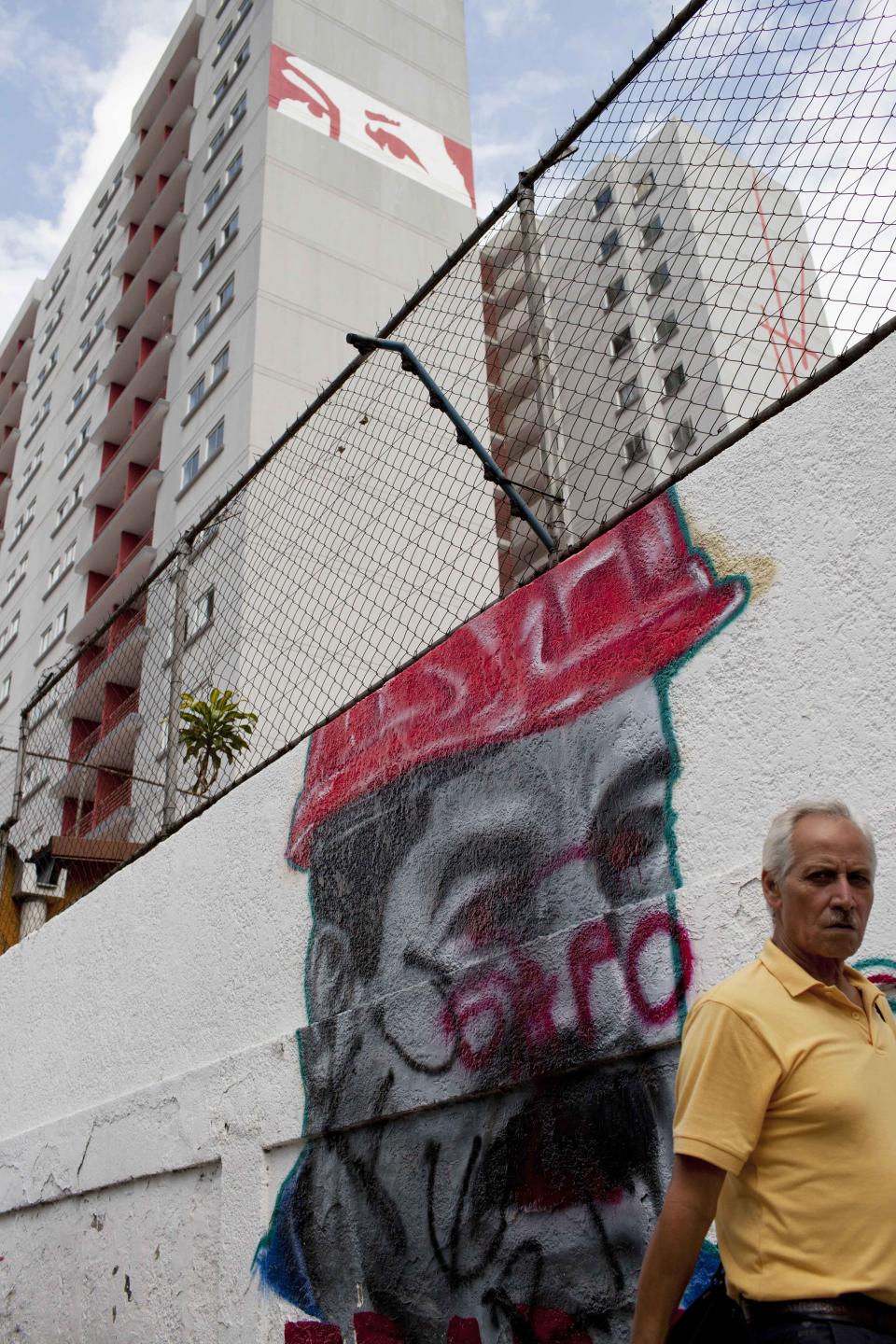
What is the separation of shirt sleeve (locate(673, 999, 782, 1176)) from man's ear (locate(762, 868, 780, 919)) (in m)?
0.22

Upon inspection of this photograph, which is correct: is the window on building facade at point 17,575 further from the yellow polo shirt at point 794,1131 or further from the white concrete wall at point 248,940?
the yellow polo shirt at point 794,1131

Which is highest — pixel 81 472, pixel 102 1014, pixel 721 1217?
pixel 81 472

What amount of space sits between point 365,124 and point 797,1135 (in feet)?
82.2

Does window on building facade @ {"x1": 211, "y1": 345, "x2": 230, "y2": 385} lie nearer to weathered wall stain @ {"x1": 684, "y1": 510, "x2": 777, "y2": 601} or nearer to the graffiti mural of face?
the graffiti mural of face

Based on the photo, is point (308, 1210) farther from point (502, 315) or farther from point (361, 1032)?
point (502, 315)

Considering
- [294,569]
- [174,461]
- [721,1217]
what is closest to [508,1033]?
[721,1217]

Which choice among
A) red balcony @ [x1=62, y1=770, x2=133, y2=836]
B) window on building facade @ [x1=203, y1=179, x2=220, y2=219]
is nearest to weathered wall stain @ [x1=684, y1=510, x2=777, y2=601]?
red balcony @ [x1=62, y1=770, x2=133, y2=836]

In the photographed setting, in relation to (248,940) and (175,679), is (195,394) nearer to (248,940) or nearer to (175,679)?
(175,679)

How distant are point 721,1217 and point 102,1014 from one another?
386 cm

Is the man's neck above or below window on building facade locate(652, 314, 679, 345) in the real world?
below

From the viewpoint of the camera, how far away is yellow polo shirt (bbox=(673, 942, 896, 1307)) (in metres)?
1.63

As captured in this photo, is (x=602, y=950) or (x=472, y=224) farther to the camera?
(x=472, y=224)

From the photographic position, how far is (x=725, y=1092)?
1736mm

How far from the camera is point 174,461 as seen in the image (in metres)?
22.3
